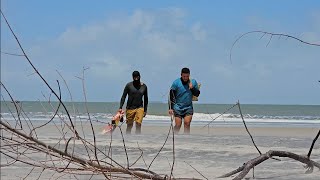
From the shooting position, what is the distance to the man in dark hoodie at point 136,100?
10833mm

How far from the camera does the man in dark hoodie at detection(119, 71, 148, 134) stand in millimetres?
10833

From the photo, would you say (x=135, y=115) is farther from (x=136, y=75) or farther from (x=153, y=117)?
(x=153, y=117)

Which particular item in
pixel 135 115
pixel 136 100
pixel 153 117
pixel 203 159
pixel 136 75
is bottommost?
pixel 153 117

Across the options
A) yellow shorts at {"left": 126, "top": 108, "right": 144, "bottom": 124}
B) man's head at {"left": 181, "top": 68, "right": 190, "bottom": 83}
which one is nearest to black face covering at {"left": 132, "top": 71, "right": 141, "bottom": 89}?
yellow shorts at {"left": 126, "top": 108, "right": 144, "bottom": 124}

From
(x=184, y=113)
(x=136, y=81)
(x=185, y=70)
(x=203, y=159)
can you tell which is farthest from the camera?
(x=136, y=81)

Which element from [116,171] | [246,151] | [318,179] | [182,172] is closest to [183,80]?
[246,151]

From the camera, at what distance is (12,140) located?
3477mm

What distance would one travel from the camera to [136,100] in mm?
10852

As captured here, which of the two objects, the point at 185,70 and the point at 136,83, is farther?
the point at 136,83

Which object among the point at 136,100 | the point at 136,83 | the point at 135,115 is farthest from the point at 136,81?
the point at 135,115

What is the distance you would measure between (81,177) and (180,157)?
2071mm

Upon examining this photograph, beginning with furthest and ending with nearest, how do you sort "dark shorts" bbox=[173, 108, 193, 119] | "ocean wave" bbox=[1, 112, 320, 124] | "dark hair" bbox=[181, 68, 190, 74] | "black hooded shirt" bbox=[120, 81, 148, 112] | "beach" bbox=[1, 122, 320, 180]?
"black hooded shirt" bbox=[120, 81, 148, 112] < "dark shorts" bbox=[173, 108, 193, 119] < "dark hair" bbox=[181, 68, 190, 74] < "beach" bbox=[1, 122, 320, 180] < "ocean wave" bbox=[1, 112, 320, 124]

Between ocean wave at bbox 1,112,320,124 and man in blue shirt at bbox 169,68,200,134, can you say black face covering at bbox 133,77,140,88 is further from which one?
man in blue shirt at bbox 169,68,200,134

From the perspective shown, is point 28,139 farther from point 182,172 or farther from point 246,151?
point 246,151
